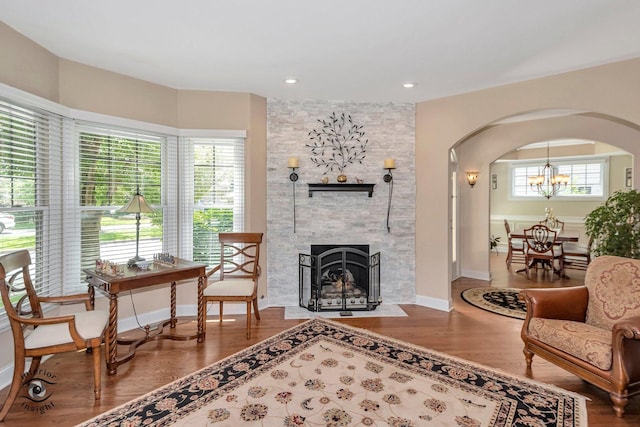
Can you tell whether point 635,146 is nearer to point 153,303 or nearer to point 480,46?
point 480,46

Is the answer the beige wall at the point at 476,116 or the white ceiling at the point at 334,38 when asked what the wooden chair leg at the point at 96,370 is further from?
the beige wall at the point at 476,116

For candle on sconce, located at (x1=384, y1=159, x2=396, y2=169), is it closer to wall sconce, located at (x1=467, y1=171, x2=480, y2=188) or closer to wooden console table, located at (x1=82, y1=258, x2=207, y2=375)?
wall sconce, located at (x1=467, y1=171, x2=480, y2=188)

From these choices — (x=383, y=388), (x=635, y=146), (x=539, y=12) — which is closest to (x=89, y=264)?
(x=383, y=388)

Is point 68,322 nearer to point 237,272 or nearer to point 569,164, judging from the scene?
point 237,272

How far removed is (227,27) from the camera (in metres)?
2.65

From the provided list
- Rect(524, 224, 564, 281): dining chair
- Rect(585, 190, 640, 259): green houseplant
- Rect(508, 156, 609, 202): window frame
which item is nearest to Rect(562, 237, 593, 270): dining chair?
Rect(524, 224, 564, 281): dining chair

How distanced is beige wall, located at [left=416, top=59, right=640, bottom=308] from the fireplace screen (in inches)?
28.7

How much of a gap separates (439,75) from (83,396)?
4344 millimetres

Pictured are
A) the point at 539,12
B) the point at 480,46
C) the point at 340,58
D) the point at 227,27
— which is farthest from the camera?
the point at 340,58

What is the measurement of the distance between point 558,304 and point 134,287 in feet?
11.9

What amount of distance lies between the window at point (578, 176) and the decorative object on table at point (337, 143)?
255 inches

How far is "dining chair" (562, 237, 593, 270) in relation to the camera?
6069 millimetres

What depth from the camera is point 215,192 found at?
4.19 metres

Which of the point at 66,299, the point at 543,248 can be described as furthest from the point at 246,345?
the point at 543,248
